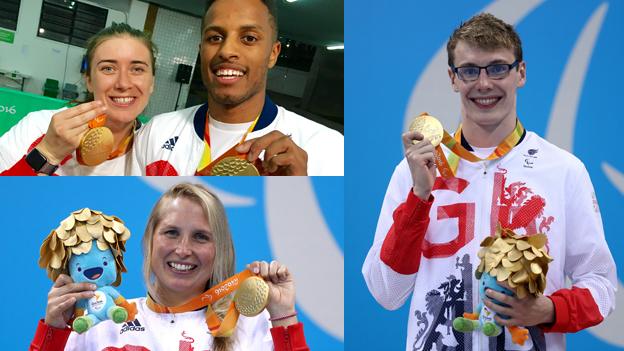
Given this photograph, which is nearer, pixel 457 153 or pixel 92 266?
pixel 92 266

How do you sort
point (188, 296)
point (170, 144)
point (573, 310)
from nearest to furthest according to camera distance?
point (573, 310)
point (188, 296)
point (170, 144)

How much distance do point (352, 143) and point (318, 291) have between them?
2.69 feet

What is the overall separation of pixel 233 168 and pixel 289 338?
1143 mm

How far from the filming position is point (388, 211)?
338cm

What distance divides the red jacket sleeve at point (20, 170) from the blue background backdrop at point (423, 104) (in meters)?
1.65

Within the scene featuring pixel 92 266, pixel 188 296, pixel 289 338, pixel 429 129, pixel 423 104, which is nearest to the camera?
pixel 92 266

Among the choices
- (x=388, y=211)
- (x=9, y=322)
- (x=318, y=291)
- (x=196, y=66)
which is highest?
(x=196, y=66)

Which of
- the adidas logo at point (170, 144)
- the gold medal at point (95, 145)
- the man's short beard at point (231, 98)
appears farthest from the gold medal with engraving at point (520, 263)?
the gold medal at point (95, 145)

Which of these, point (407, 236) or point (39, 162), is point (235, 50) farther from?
point (407, 236)

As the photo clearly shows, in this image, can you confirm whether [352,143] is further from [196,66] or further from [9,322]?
[9,322]

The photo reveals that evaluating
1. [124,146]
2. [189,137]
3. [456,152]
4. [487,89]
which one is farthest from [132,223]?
[487,89]

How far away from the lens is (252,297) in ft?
10.0

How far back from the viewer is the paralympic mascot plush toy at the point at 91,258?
298 centimetres

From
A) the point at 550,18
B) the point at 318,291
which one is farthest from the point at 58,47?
the point at 550,18
